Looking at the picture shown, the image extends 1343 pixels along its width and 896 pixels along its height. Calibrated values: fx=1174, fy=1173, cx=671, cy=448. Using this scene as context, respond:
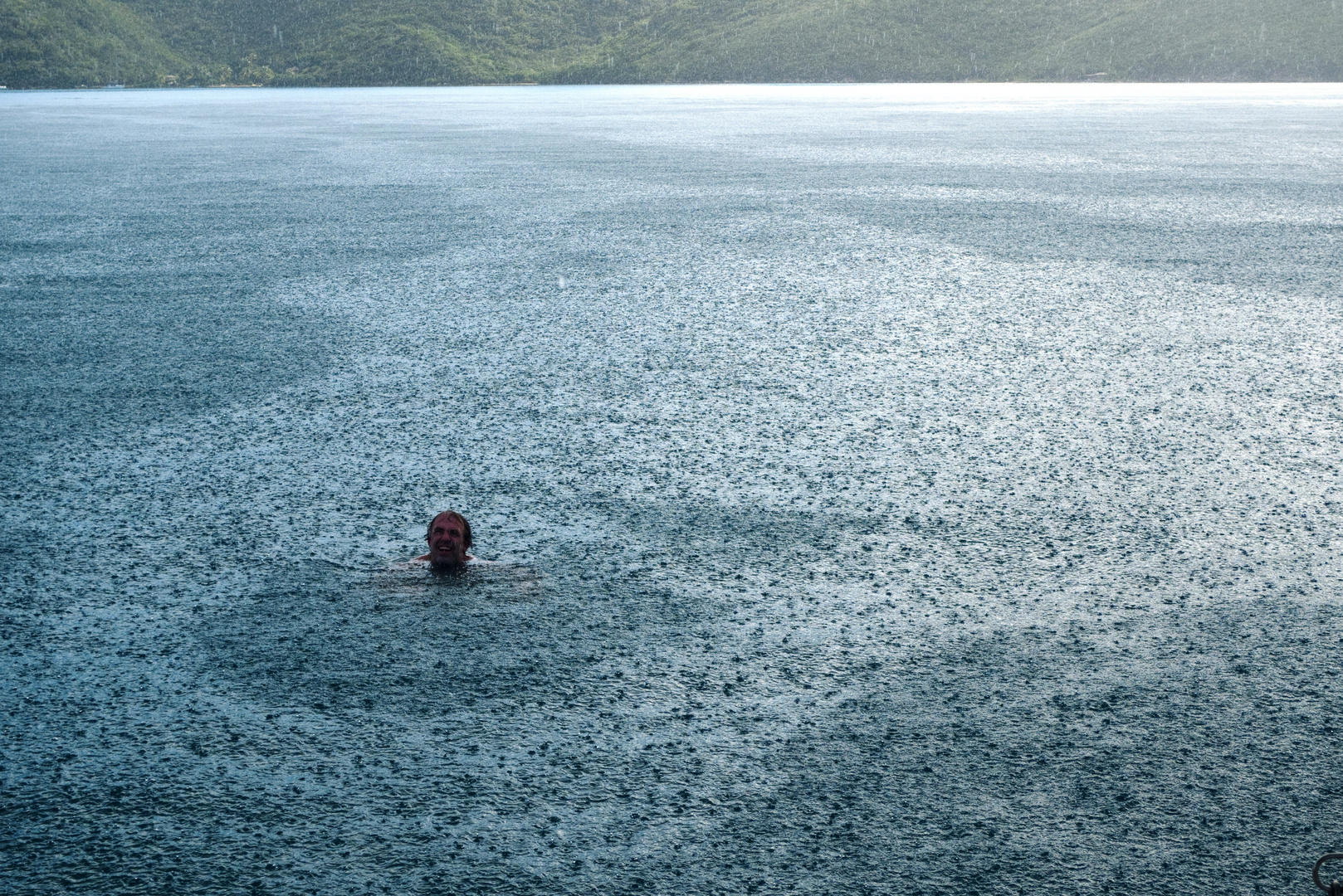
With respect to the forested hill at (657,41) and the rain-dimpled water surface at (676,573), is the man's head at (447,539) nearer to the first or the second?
the rain-dimpled water surface at (676,573)

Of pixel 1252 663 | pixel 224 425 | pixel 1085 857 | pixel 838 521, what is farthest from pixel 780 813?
pixel 224 425

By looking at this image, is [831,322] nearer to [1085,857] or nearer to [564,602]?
[564,602]

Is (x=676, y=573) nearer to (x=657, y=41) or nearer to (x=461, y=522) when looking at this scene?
(x=461, y=522)

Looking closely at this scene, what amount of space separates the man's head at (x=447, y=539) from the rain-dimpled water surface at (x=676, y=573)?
8cm

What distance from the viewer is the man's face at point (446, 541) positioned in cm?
357

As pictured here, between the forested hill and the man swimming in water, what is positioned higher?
the forested hill

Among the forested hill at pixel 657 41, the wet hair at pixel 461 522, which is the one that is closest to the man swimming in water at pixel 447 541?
the wet hair at pixel 461 522

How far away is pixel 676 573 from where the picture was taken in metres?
3.59

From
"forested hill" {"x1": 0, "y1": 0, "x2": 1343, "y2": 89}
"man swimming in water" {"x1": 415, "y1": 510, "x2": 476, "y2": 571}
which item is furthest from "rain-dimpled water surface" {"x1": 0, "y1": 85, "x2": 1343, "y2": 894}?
"forested hill" {"x1": 0, "y1": 0, "x2": 1343, "y2": 89}

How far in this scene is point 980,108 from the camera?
33500mm

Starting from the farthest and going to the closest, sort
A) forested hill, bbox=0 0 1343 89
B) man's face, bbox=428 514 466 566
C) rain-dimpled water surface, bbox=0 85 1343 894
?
forested hill, bbox=0 0 1343 89 < man's face, bbox=428 514 466 566 < rain-dimpled water surface, bbox=0 85 1343 894

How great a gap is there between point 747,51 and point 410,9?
103 feet

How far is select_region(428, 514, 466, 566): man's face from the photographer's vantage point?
3.57m

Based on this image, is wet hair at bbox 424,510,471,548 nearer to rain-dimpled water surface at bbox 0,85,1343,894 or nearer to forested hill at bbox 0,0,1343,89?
rain-dimpled water surface at bbox 0,85,1343,894
